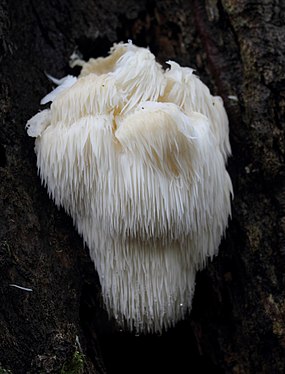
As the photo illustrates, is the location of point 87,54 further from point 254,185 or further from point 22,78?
point 254,185

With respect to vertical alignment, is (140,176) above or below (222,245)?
above

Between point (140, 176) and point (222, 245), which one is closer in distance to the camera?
point (140, 176)

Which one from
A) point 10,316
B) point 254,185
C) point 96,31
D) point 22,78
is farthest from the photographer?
point 96,31


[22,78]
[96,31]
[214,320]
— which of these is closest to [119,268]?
[214,320]
